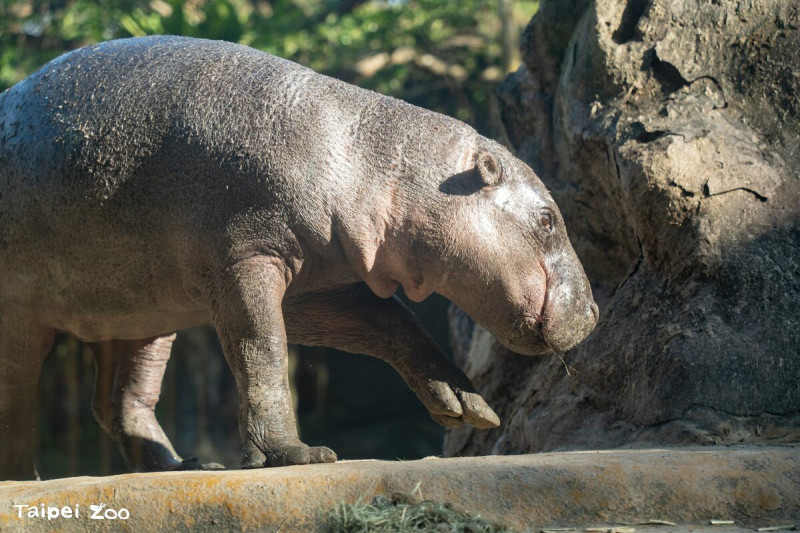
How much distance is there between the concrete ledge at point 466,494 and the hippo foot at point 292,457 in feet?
1.46

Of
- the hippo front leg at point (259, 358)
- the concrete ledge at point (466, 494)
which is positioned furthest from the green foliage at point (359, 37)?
the concrete ledge at point (466, 494)

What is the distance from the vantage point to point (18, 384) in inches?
215

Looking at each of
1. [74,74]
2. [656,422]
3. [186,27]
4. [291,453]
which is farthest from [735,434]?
[186,27]

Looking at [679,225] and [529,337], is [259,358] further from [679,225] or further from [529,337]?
[679,225]

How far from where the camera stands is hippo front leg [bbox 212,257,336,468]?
4234 millimetres

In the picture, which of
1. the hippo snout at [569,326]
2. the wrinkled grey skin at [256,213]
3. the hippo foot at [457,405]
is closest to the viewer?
the wrinkled grey skin at [256,213]

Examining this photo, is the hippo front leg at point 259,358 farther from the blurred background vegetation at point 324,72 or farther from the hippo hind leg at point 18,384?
the blurred background vegetation at point 324,72

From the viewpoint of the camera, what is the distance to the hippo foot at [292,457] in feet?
13.4

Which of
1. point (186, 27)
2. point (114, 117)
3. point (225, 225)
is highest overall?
point (186, 27)

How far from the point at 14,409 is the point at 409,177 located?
260 cm

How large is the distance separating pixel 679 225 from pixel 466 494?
2403 millimetres

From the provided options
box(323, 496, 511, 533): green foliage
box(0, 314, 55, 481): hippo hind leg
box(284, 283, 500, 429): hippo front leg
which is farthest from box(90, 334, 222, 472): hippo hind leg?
box(323, 496, 511, 533): green foliage

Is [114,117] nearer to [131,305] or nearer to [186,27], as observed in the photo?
[131,305]

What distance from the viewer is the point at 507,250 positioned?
4750 millimetres
